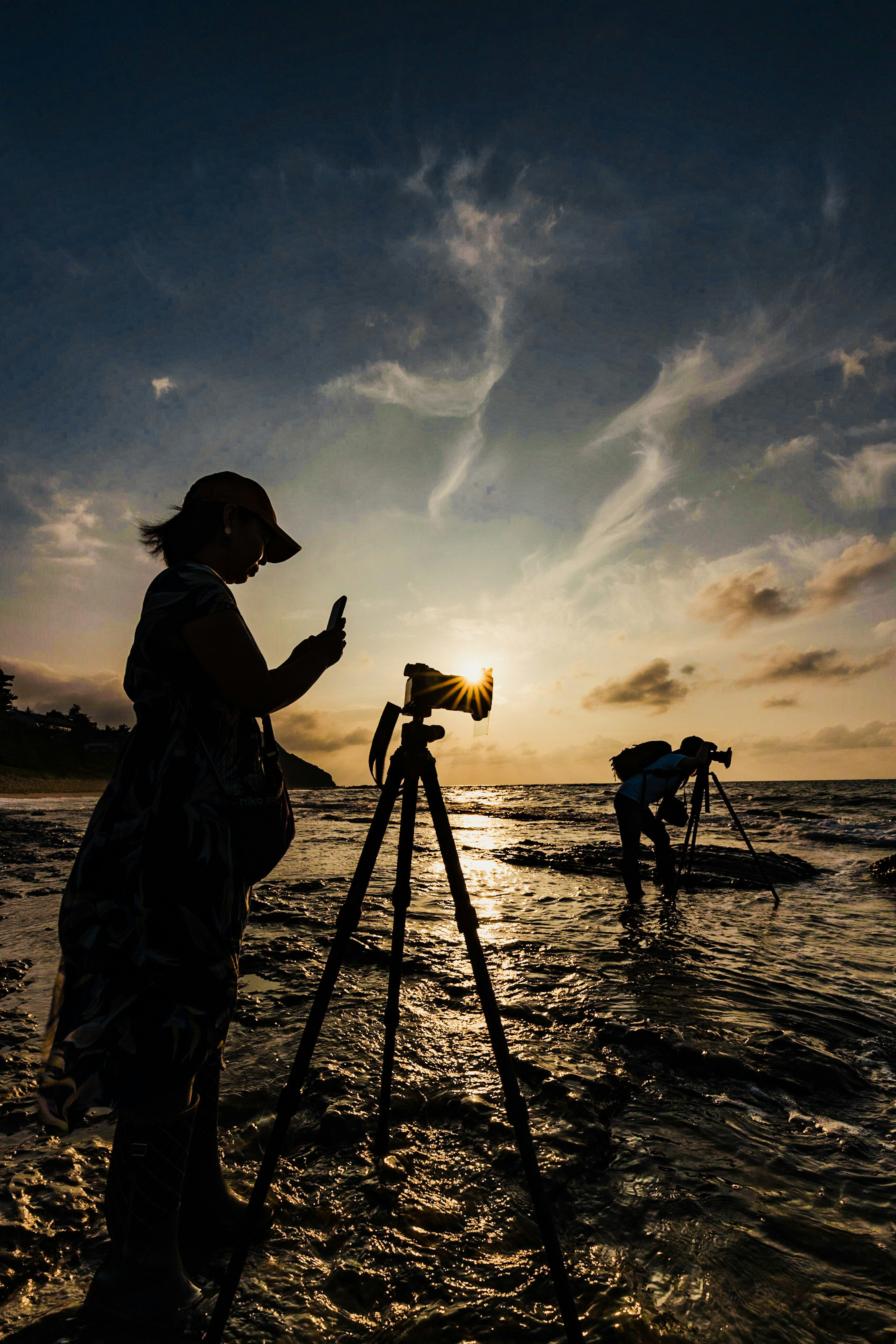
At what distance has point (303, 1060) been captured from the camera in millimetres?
2062

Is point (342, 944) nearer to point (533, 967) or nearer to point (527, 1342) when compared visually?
point (527, 1342)

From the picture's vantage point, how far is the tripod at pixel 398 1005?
71.0 inches

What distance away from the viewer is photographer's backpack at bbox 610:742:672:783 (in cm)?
927

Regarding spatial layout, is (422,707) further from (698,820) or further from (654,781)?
(698,820)

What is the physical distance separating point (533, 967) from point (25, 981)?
460 centimetres

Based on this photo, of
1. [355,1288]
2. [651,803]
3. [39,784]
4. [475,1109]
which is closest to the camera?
[355,1288]

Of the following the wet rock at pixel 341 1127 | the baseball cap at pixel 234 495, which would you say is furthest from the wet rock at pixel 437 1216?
the baseball cap at pixel 234 495

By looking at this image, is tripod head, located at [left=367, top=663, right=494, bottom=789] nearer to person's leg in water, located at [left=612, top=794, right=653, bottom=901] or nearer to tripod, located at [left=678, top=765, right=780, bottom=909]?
person's leg in water, located at [left=612, top=794, right=653, bottom=901]

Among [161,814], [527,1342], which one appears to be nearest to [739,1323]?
[527,1342]

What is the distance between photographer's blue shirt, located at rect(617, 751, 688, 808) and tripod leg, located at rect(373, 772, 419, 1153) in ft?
22.1

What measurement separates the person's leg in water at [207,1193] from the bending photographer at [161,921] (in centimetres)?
24

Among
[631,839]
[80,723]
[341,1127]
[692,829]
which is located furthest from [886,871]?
[80,723]

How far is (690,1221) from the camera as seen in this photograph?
2.51 metres

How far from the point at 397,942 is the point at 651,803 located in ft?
24.3
